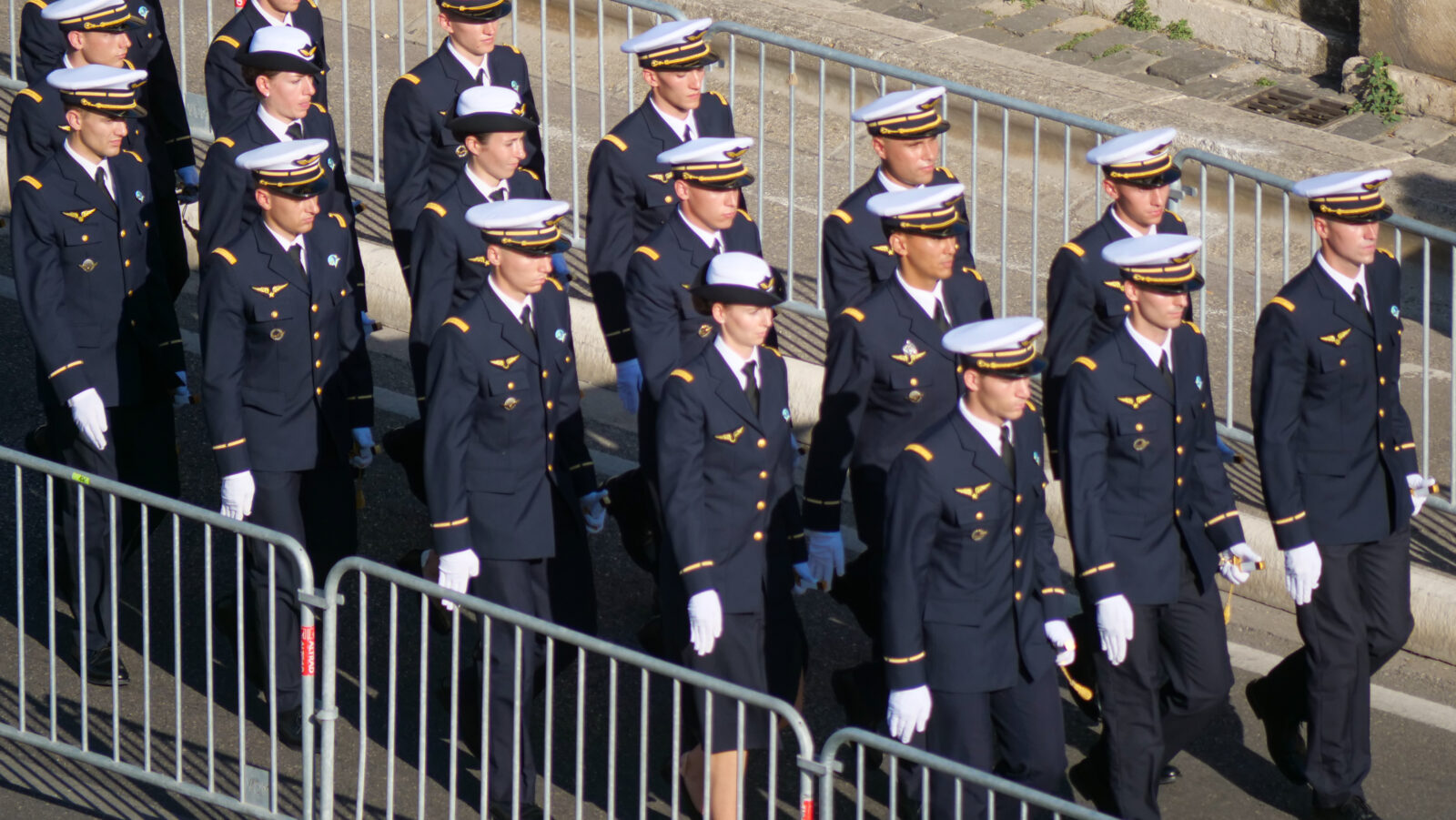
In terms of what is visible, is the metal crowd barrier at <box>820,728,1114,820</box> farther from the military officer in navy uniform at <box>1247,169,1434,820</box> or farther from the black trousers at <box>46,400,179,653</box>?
the black trousers at <box>46,400,179,653</box>

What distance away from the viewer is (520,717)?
666 centimetres

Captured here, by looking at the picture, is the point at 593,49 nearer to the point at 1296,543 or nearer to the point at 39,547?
the point at 39,547

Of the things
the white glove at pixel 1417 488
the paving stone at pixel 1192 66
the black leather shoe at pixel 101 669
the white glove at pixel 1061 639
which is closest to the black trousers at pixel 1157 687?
the white glove at pixel 1061 639

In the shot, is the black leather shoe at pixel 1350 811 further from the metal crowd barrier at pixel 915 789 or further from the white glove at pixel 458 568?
the white glove at pixel 458 568

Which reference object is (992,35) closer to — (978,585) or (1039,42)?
(1039,42)

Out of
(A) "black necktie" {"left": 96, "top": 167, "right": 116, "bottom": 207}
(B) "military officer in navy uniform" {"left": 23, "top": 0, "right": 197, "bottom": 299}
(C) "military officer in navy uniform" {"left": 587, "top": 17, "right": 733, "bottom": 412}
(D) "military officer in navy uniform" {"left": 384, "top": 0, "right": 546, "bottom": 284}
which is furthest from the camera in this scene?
(B) "military officer in navy uniform" {"left": 23, "top": 0, "right": 197, "bottom": 299}

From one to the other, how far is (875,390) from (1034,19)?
6.76 metres

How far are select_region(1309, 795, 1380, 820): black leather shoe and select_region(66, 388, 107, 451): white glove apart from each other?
418 centimetres

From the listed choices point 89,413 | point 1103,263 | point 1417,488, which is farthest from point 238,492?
point 1417,488

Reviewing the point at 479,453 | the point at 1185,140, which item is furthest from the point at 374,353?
the point at 1185,140

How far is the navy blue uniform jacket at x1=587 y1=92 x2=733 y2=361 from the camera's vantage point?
8.66 metres

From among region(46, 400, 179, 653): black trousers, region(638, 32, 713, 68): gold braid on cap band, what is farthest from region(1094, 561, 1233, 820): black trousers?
region(46, 400, 179, 653): black trousers

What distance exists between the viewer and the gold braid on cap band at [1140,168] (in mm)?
7613

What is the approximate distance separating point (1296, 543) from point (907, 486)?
4.76 ft
